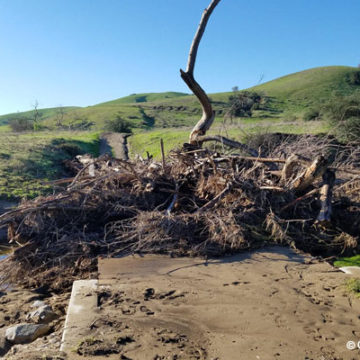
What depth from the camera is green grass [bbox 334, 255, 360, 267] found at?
511 centimetres

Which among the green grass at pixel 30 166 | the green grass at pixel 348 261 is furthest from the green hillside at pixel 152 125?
the green grass at pixel 348 261

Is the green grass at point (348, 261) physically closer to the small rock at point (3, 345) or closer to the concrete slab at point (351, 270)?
the concrete slab at point (351, 270)

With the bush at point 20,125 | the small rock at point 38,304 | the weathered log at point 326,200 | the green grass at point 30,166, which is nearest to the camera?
the small rock at point 38,304

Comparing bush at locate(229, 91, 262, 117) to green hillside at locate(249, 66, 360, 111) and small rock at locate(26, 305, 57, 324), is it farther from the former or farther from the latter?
green hillside at locate(249, 66, 360, 111)

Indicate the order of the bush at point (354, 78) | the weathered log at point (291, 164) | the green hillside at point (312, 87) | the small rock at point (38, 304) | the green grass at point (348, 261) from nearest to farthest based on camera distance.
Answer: the small rock at point (38, 304) < the green grass at point (348, 261) < the weathered log at point (291, 164) < the green hillside at point (312, 87) < the bush at point (354, 78)

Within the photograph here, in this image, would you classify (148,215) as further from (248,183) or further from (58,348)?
(58,348)

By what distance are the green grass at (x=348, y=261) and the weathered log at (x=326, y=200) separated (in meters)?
0.59

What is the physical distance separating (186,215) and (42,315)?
8.51 feet

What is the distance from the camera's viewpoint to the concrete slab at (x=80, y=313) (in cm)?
324

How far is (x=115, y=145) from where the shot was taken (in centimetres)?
2694

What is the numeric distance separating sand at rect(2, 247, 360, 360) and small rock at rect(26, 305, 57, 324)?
1.92 ft

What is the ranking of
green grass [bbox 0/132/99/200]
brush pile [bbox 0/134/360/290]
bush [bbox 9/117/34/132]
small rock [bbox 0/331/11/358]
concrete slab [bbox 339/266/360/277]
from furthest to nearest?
bush [bbox 9/117/34/132], green grass [bbox 0/132/99/200], brush pile [bbox 0/134/360/290], concrete slab [bbox 339/266/360/277], small rock [bbox 0/331/11/358]

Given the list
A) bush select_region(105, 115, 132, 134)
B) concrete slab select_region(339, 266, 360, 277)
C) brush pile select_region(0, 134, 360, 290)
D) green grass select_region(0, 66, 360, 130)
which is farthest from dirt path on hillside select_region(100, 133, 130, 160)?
green grass select_region(0, 66, 360, 130)

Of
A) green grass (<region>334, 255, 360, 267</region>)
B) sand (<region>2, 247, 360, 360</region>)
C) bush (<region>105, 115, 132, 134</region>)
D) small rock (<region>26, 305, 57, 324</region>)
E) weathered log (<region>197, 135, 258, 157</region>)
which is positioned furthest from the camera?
bush (<region>105, 115, 132, 134</region>)
